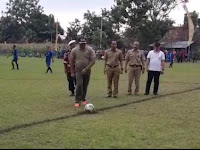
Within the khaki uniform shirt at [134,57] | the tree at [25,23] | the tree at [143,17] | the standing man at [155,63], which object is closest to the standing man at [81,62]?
the khaki uniform shirt at [134,57]

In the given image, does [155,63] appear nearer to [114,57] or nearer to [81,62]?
[114,57]

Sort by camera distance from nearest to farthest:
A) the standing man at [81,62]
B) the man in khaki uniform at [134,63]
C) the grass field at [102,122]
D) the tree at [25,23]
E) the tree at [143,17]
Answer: the grass field at [102,122], the standing man at [81,62], the man in khaki uniform at [134,63], the tree at [143,17], the tree at [25,23]

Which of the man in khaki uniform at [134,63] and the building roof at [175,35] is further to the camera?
the building roof at [175,35]

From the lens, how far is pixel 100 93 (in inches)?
557

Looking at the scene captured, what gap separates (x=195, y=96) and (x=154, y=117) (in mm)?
4650

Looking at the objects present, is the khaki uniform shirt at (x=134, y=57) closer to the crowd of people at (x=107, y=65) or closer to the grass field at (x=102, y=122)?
the crowd of people at (x=107, y=65)

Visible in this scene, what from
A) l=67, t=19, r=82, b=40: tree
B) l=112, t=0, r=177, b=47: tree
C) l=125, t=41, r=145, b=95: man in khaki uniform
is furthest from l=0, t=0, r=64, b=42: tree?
l=125, t=41, r=145, b=95: man in khaki uniform

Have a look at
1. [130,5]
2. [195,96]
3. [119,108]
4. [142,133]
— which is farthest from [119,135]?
[130,5]

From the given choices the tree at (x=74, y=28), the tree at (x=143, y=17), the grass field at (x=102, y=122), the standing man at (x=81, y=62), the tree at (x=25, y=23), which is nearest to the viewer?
the grass field at (x=102, y=122)

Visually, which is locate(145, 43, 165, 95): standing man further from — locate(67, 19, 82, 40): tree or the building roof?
locate(67, 19, 82, 40): tree

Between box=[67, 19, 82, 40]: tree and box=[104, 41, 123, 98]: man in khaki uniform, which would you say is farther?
box=[67, 19, 82, 40]: tree

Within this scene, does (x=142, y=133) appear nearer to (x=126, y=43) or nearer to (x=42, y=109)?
(x=42, y=109)

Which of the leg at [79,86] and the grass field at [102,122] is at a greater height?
the leg at [79,86]

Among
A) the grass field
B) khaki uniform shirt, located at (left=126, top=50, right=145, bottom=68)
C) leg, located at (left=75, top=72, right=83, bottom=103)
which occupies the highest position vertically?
khaki uniform shirt, located at (left=126, top=50, right=145, bottom=68)
